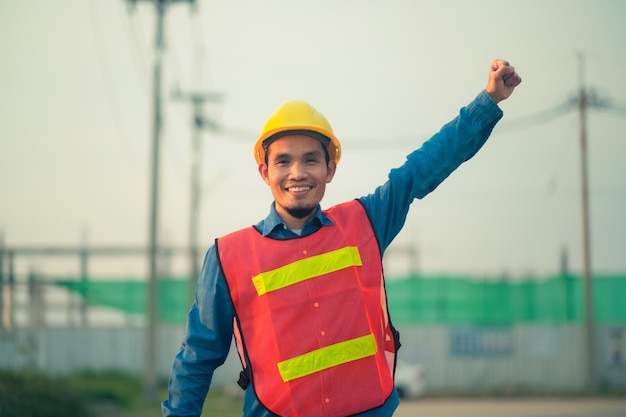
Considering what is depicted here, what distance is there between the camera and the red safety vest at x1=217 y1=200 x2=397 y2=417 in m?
3.70

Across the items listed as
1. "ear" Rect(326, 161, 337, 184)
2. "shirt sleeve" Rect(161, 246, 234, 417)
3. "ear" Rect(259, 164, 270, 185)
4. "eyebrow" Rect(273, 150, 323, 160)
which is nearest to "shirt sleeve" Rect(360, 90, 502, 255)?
"ear" Rect(326, 161, 337, 184)

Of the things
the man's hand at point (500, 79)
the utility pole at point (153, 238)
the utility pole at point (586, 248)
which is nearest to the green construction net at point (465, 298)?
the utility pole at point (586, 248)

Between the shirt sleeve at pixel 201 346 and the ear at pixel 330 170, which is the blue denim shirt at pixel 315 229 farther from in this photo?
the ear at pixel 330 170

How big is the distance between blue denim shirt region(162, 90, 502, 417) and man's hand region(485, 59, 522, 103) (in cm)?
3

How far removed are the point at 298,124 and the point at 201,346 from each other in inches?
34.6

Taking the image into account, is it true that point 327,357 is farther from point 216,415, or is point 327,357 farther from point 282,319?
point 216,415

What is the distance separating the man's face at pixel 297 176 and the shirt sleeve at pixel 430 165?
23 cm

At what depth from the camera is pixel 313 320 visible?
12.2ft

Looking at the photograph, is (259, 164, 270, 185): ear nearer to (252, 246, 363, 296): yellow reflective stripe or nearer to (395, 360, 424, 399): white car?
(252, 246, 363, 296): yellow reflective stripe

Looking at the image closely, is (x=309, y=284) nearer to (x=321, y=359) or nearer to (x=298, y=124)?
(x=321, y=359)

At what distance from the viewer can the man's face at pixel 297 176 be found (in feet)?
12.7

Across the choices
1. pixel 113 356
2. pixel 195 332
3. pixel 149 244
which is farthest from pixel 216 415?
pixel 195 332

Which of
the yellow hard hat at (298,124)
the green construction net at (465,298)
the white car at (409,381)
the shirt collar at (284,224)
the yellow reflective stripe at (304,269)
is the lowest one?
the white car at (409,381)

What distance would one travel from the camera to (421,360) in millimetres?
31734
